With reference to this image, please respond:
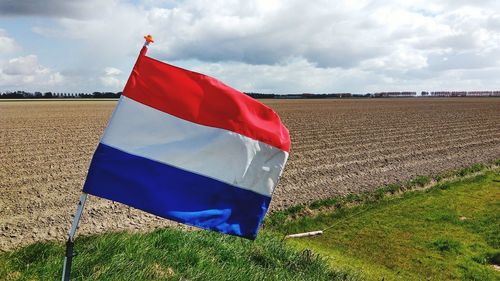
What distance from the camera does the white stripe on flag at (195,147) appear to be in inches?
179

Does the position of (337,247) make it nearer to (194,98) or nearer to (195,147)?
(195,147)

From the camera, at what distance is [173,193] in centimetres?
464

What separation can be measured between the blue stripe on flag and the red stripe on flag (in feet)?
1.83

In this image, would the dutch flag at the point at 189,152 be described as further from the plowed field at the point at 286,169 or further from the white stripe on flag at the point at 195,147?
the plowed field at the point at 286,169

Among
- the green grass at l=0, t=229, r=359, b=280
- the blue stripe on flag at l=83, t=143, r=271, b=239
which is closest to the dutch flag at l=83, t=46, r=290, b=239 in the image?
the blue stripe on flag at l=83, t=143, r=271, b=239

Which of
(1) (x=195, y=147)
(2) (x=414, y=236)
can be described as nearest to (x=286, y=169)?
(2) (x=414, y=236)

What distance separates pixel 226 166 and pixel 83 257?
9.13 feet

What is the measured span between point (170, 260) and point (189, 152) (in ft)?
8.32

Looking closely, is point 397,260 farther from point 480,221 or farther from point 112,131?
point 112,131

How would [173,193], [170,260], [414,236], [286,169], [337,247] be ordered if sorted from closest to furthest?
[173,193], [170,260], [337,247], [414,236], [286,169]

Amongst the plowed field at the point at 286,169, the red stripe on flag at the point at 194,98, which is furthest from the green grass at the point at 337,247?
the red stripe on flag at the point at 194,98

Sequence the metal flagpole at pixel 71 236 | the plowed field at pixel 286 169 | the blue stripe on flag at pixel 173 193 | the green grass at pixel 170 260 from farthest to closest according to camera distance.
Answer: the plowed field at pixel 286 169
the green grass at pixel 170 260
the blue stripe on flag at pixel 173 193
the metal flagpole at pixel 71 236

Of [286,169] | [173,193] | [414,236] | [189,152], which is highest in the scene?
[189,152]

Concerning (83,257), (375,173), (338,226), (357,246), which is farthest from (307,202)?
(83,257)
